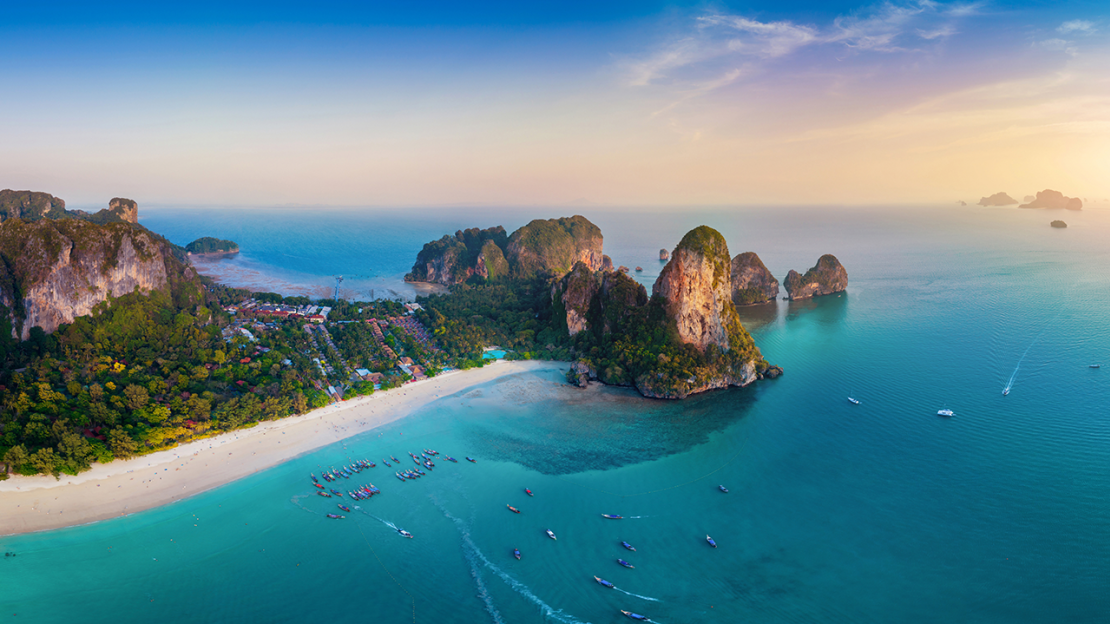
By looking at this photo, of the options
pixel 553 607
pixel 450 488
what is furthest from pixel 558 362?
pixel 553 607

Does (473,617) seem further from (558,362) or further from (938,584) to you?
(558,362)

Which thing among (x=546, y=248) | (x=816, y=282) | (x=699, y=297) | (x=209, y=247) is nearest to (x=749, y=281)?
(x=816, y=282)

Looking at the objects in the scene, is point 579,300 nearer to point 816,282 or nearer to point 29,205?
point 816,282

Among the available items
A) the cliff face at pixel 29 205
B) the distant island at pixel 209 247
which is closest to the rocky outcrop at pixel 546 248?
the cliff face at pixel 29 205

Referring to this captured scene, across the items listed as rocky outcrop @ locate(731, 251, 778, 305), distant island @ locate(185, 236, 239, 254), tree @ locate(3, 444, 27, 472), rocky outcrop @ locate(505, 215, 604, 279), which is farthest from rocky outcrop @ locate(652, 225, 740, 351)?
distant island @ locate(185, 236, 239, 254)

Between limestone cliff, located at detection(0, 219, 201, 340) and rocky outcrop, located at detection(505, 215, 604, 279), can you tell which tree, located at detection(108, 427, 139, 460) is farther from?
rocky outcrop, located at detection(505, 215, 604, 279)
